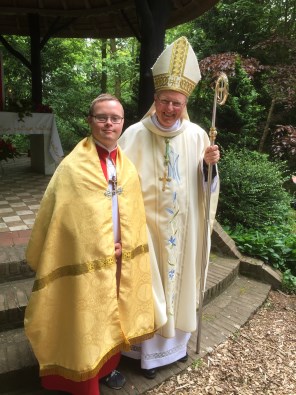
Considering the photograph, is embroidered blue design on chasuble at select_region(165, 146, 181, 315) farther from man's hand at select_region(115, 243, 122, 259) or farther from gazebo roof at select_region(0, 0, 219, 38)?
gazebo roof at select_region(0, 0, 219, 38)

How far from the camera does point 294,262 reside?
4.24 metres

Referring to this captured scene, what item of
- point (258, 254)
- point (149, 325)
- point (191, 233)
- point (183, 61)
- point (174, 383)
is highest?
point (183, 61)

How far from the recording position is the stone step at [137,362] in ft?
7.11

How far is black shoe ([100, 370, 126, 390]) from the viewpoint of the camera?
2297 millimetres

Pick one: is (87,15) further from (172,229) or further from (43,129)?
(172,229)

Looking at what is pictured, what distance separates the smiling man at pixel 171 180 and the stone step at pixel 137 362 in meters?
0.13

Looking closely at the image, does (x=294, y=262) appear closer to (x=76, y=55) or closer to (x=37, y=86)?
(x=37, y=86)

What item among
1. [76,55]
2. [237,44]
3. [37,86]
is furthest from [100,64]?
[37,86]

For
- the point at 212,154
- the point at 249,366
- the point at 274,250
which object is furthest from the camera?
the point at 274,250

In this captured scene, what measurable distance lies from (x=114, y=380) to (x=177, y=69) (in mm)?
2046

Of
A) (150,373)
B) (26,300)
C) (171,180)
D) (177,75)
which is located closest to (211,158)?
(171,180)

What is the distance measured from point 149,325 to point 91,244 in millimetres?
675

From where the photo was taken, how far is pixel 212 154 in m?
2.24

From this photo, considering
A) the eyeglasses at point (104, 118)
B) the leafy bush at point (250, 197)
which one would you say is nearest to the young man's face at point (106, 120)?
the eyeglasses at point (104, 118)
